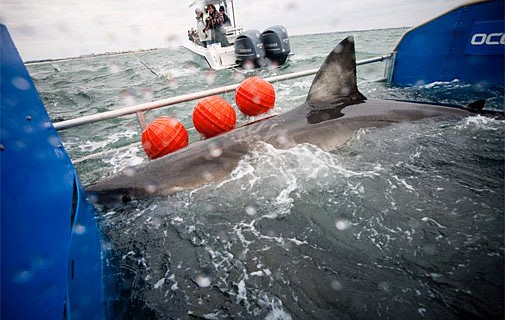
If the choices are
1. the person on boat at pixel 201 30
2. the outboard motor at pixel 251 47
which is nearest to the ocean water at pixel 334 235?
the outboard motor at pixel 251 47

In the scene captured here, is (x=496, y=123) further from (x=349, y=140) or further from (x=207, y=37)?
(x=207, y=37)

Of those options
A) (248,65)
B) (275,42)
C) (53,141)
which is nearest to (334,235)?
(53,141)

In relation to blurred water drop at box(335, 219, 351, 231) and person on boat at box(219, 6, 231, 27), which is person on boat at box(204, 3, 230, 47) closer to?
person on boat at box(219, 6, 231, 27)

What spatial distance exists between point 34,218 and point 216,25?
1778cm

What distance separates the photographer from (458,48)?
5.08 m

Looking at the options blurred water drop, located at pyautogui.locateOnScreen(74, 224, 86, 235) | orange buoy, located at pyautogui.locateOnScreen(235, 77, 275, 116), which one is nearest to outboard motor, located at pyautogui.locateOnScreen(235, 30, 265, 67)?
orange buoy, located at pyautogui.locateOnScreen(235, 77, 275, 116)

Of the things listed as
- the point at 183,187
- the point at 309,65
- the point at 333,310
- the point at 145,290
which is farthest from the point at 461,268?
the point at 309,65

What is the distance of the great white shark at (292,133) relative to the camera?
2.58 m

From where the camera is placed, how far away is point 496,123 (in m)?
3.03

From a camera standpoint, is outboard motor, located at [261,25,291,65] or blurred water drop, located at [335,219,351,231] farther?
outboard motor, located at [261,25,291,65]

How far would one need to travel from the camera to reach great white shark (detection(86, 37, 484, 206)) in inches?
101

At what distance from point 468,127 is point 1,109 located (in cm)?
422

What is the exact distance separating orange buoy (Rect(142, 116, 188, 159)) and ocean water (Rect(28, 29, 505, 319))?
0.92 meters

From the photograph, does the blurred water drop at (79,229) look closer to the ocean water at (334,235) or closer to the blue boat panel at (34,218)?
the blue boat panel at (34,218)
